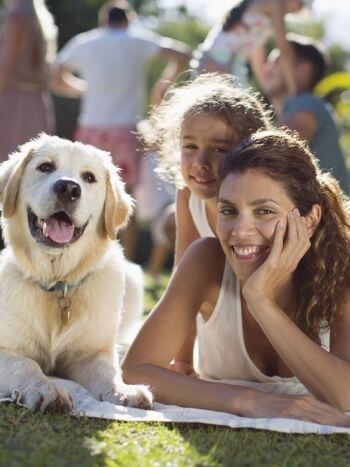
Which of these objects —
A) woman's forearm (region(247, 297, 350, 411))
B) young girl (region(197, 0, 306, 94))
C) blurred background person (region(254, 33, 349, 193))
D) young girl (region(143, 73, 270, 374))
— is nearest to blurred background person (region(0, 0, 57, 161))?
young girl (region(197, 0, 306, 94))

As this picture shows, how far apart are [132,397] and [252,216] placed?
75cm

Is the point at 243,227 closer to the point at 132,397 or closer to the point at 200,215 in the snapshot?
the point at 132,397

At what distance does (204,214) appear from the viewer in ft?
13.1

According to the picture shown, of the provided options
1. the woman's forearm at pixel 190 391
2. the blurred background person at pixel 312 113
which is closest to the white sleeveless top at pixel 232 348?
the woman's forearm at pixel 190 391

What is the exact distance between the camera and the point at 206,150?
3697mm

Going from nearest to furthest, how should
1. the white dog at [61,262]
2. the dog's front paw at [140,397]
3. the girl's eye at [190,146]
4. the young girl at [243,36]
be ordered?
the dog's front paw at [140,397], the white dog at [61,262], the girl's eye at [190,146], the young girl at [243,36]

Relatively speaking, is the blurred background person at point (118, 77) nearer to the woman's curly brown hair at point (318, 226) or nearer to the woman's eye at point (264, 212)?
the woman's curly brown hair at point (318, 226)

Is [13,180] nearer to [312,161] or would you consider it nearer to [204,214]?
[204,214]

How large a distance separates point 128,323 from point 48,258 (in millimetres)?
1174

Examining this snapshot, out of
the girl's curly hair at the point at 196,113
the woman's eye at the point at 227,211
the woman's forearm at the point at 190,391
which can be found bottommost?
the woman's forearm at the point at 190,391

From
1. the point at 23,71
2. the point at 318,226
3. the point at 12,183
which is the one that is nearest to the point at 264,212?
the point at 318,226

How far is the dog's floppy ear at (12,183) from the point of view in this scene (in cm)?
354

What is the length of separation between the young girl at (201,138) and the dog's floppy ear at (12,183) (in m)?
0.68

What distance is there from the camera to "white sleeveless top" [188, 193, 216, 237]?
3979 mm
